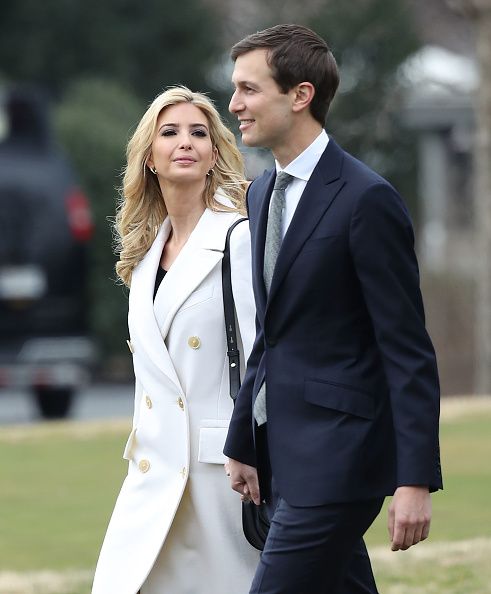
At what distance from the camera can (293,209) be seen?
4.06m

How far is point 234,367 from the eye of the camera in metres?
4.75

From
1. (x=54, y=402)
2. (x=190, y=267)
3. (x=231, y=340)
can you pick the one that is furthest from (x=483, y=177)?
(x=231, y=340)

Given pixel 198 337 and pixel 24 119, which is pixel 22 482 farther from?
pixel 24 119

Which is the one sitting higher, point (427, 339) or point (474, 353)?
point (427, 339)

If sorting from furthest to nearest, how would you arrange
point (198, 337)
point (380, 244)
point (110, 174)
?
point (110, 174), point (198, 337), point (380, 244)

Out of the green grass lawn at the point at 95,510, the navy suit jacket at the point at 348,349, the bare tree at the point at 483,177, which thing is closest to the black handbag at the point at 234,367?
the navy suit jacket at the point at 348,349

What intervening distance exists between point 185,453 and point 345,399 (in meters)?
0.98

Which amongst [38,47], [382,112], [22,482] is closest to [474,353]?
[382,112]

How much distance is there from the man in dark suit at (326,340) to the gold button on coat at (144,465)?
2.62 ft

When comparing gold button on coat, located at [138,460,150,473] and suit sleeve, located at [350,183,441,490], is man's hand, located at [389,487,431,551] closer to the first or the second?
suit sleeve, located at [350,183,441,490]

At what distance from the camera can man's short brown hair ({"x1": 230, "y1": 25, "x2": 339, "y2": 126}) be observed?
4035mm

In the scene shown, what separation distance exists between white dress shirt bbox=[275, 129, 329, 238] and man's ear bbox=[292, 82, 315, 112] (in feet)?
0.29

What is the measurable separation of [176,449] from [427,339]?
1.17 m

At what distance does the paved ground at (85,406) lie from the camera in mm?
15984
